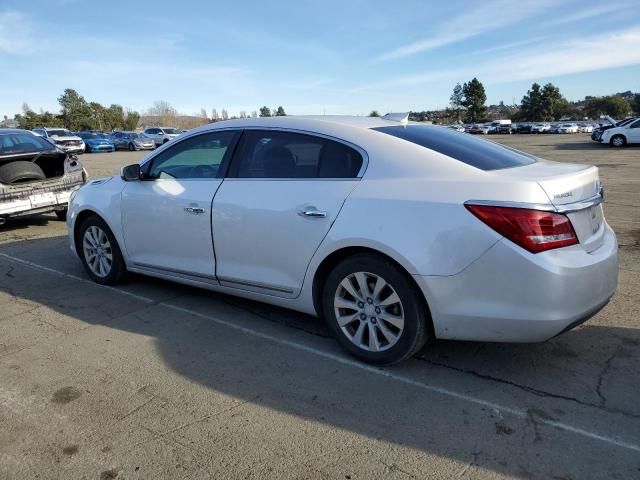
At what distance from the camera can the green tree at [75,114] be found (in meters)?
71.1

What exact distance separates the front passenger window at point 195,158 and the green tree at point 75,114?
74.2 metres

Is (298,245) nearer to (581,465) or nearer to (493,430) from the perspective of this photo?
(493,430)

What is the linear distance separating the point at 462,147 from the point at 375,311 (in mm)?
1319

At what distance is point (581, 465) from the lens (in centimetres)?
251

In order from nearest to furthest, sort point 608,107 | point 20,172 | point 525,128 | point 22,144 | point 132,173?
point 132,173 → point 20,172 → point 22,144 → point 525,128 → point 608,107

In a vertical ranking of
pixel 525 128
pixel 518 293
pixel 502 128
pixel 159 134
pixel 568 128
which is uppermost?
pixel 518 293

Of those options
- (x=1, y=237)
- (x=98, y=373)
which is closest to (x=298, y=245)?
(x=98, y=373)

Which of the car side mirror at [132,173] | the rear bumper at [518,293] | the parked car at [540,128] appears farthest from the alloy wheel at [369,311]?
the parked car at [540,128]

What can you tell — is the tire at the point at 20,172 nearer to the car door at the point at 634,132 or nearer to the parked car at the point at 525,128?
the car door at the point at 634,132

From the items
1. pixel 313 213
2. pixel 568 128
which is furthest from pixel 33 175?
pixel 568 128

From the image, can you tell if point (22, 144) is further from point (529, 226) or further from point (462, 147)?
point (529, 226)

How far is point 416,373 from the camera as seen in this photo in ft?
11.3

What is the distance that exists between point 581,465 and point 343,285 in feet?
5.52

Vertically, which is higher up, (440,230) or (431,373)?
(440,230)
